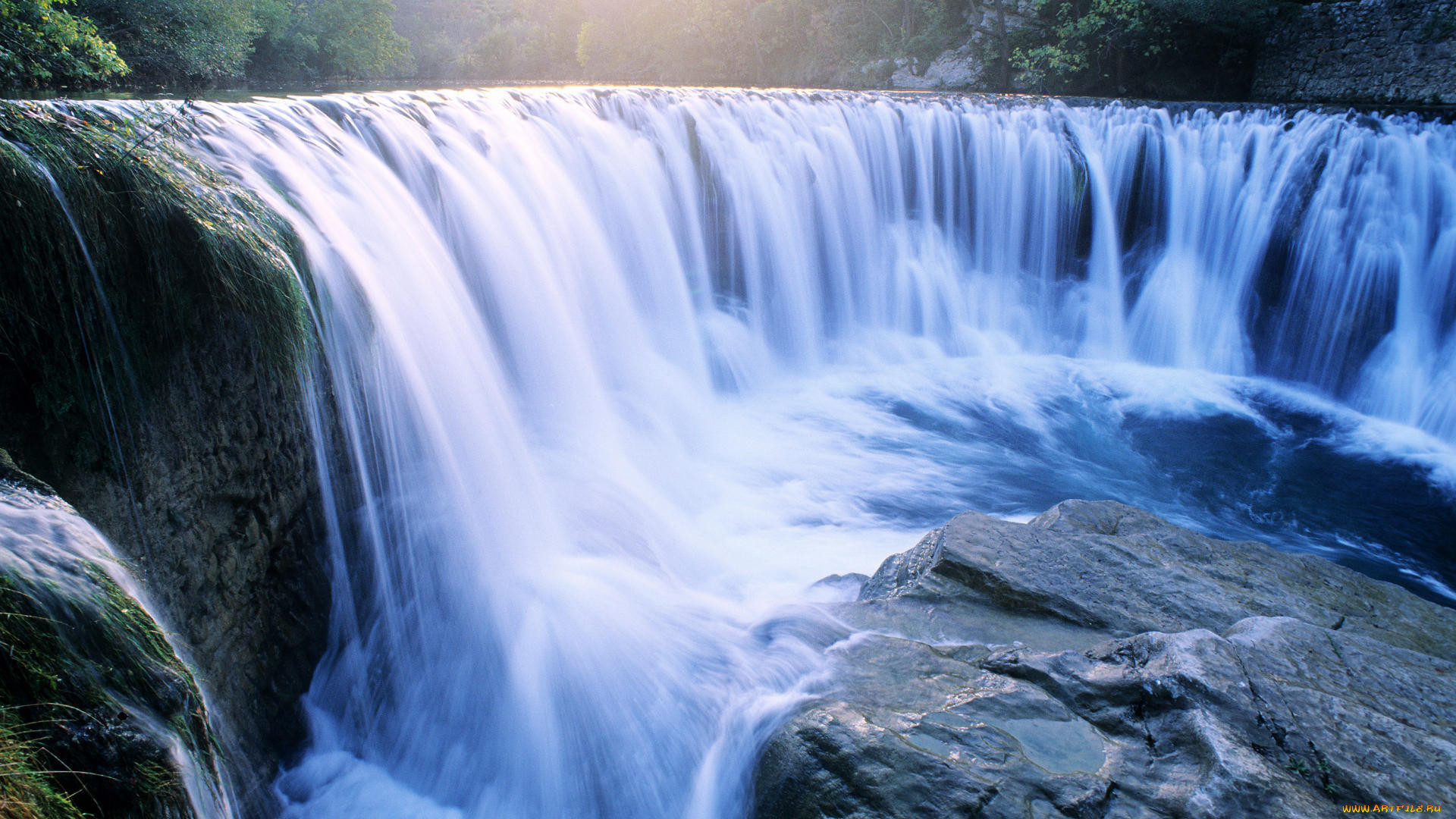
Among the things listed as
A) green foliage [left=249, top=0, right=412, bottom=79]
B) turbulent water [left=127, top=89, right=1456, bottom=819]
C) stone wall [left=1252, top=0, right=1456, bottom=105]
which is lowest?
turbulent water [left=127, top=89, right=1456, bottom=819]

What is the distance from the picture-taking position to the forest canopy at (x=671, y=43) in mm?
13562

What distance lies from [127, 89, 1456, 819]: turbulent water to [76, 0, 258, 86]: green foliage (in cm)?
1093

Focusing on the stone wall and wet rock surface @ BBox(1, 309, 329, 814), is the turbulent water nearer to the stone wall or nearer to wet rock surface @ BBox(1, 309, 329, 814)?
wet rock surface @ BBox(1, 309, 329, 814)

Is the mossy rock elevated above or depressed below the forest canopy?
below

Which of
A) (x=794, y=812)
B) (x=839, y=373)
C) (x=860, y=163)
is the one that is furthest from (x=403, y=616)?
(x=860, y=163)

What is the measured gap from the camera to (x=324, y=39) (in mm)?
25484

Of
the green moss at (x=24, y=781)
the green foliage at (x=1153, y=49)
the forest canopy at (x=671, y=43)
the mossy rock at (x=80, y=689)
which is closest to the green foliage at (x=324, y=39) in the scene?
the forest canopy at (x=671, y=43)

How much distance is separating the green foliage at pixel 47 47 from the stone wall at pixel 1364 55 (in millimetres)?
21091

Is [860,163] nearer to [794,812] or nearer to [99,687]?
[794,812]

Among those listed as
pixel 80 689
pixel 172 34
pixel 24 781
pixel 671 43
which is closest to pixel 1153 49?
pixel 172 34

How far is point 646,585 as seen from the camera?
4.64 meters

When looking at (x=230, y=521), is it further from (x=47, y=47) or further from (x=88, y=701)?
(x=47, y=47)

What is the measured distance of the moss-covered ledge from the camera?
2.78 m

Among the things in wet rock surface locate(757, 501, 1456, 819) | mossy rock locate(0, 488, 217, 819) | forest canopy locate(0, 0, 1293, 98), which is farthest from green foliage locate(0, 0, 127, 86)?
wet rock surface locate(757, 501, 1456, 819)
